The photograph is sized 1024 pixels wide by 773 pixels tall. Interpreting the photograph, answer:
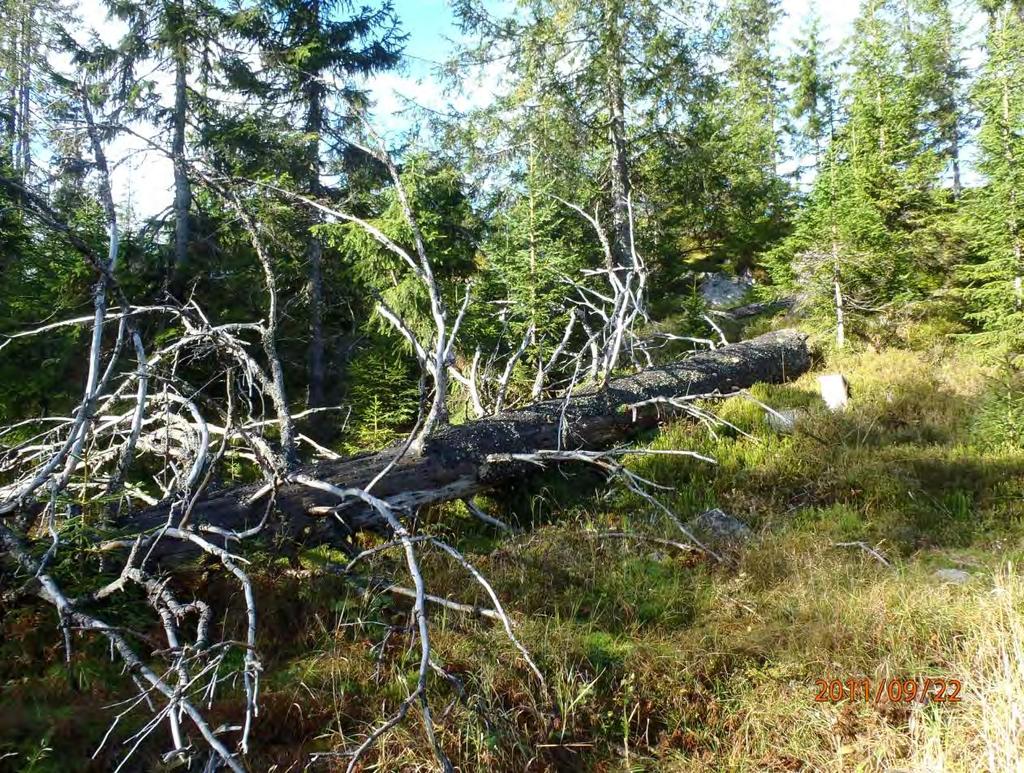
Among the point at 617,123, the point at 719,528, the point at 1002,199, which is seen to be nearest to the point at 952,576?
the point at 719,528

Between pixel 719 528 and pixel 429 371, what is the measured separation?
2.90m

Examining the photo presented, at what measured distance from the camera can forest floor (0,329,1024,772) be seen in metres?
2.70

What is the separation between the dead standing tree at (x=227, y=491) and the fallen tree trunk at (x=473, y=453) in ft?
0.05

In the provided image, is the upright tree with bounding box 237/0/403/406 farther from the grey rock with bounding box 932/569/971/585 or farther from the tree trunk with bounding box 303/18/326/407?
the grey rock with bounding box 932/569/971/585

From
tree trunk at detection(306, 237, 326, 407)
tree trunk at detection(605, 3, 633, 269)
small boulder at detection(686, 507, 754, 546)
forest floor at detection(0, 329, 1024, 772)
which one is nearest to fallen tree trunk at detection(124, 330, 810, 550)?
forest floor at detection(0, 329, 1024, 772)

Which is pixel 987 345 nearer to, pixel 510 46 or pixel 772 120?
pixel 510 46

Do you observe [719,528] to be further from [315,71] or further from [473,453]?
[315,71]

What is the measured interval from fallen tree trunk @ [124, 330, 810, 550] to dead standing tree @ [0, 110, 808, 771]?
2 cm

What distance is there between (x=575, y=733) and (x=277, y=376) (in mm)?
3552

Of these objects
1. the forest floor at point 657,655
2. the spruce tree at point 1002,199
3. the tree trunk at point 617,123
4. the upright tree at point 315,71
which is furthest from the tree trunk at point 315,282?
the spruce tree at point 1002,199

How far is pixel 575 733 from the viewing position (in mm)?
2900

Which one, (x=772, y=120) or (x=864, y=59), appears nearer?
(x=864, y=59)

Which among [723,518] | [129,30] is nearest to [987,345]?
[723,518]
